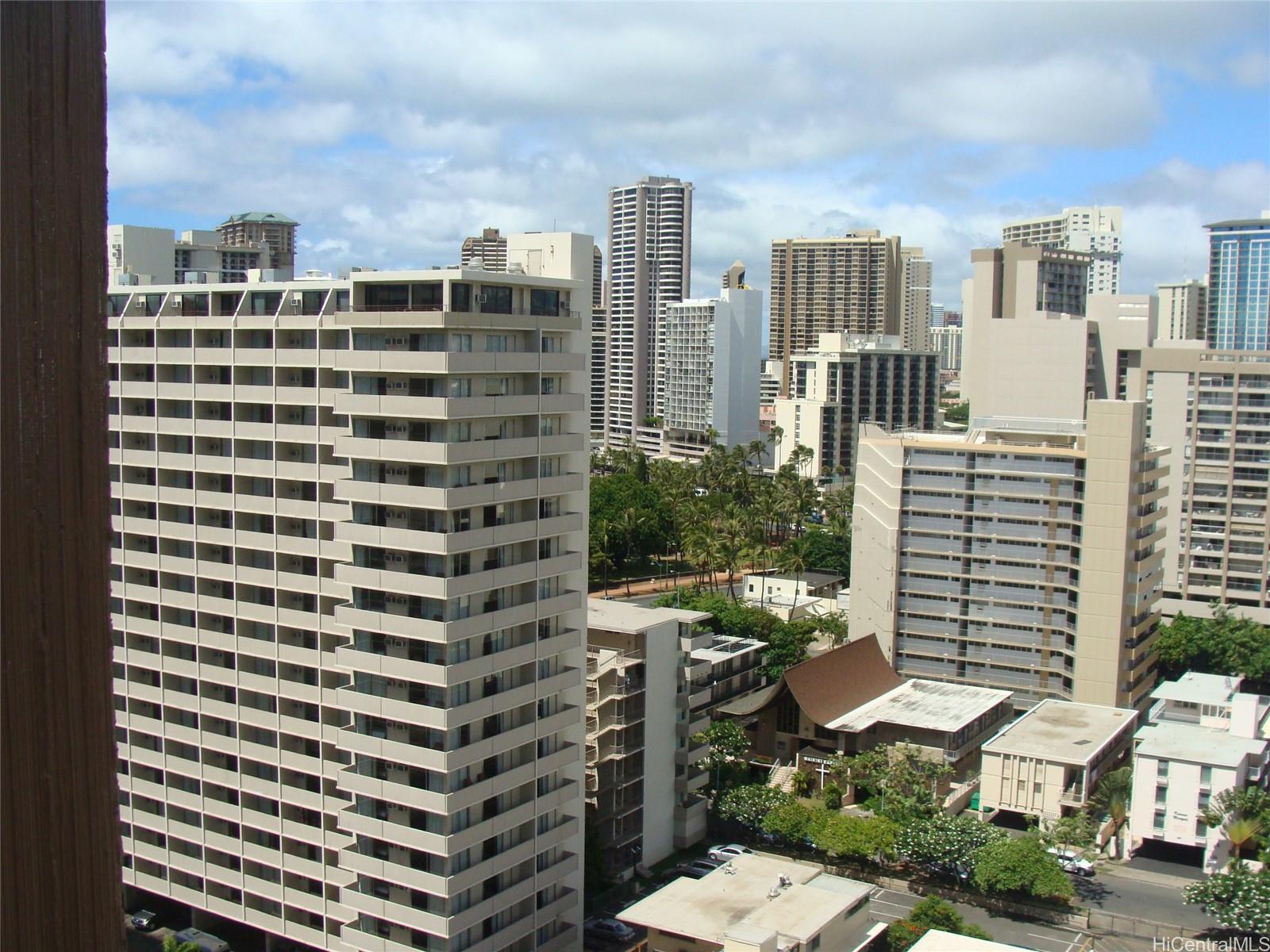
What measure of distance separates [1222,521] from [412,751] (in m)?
42.1

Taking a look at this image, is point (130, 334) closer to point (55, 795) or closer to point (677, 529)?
point (55, 795)

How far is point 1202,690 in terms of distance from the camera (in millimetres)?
36375

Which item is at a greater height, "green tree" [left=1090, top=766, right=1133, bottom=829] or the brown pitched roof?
the brown pitched roof

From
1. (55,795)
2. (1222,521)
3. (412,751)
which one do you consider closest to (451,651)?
(412,751)

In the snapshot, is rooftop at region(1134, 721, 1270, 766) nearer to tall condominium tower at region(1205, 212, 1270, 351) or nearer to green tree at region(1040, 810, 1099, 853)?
green tree at region(1040, 810, 1099, 853)

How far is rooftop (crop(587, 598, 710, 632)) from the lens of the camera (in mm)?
27422

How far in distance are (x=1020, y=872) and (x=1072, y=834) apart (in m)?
3.22

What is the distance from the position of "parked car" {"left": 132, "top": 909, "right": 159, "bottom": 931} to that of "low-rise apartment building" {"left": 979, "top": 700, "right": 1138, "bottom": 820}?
2063 centimetres

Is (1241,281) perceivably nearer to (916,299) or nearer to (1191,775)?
(916,299)

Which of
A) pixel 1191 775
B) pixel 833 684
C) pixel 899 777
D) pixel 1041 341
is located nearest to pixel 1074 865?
pixel 1191 775

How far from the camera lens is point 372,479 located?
1938cm

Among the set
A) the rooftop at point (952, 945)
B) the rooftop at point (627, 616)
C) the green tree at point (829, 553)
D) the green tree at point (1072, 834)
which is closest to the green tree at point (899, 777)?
the green tree at point (1072, 834)

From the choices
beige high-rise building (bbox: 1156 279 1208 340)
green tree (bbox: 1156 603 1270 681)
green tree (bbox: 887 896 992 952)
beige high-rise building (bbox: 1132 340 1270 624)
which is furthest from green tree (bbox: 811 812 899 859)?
beige high-rise building (bbox: 1156 279 1208 340)

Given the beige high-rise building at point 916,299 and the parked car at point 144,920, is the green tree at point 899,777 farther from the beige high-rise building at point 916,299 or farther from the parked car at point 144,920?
the beige high-rise building at point 916,299
